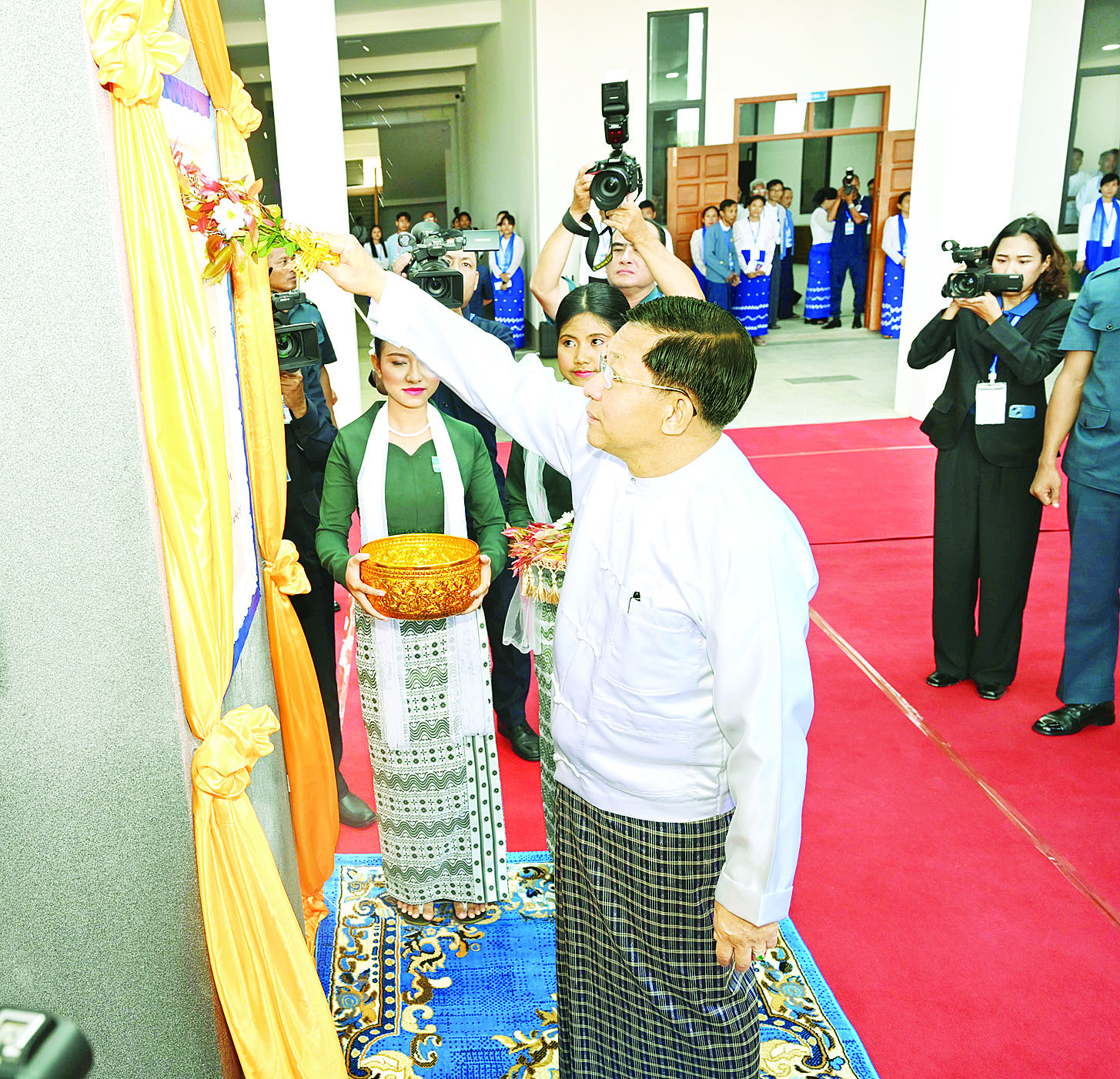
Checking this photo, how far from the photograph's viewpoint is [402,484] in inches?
93.6

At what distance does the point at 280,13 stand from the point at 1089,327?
5.36m

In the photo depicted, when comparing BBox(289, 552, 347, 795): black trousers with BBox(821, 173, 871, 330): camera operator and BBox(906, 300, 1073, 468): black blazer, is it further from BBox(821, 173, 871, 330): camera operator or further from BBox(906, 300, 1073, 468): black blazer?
BBox(821, 173, 871, 330): camera operator

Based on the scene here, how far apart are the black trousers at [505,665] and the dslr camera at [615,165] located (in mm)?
1260

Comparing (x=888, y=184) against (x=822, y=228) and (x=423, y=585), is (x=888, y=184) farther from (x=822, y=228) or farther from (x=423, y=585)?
(x=423, y=585)

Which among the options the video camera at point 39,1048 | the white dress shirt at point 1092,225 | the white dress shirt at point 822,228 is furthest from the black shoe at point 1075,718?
the white dress shirt at point 822,228

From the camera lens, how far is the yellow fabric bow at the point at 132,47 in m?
1.22

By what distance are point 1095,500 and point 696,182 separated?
953 cm

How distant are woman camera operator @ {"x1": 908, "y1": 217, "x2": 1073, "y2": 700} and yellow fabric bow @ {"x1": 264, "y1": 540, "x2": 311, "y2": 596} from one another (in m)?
2.32

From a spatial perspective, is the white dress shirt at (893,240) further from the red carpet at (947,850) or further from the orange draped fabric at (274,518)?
the orange draped fabric at (274,518)

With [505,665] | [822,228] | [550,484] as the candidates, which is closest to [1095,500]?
[550,484]

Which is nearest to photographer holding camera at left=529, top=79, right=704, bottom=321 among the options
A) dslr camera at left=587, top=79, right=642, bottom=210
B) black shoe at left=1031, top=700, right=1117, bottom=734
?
dslr camera at left=587, top=79, right=642, bottom=210

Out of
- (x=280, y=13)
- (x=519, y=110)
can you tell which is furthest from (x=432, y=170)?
(x=280, y=13)

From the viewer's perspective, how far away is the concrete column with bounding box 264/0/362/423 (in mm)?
6391

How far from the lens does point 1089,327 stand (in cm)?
313
